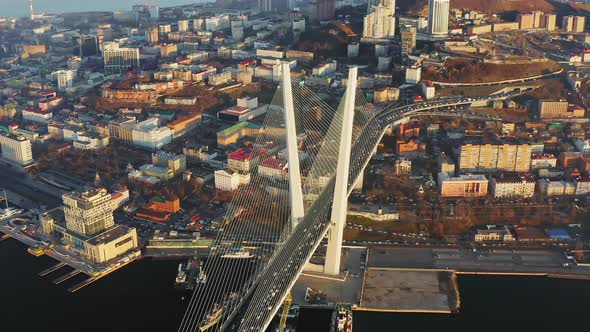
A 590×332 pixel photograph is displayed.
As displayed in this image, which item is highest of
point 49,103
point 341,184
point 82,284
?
point 341,184

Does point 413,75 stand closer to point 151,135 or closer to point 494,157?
point 494,157

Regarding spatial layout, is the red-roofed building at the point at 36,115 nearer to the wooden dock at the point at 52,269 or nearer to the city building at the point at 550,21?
the wooden dock at the point at 52,269

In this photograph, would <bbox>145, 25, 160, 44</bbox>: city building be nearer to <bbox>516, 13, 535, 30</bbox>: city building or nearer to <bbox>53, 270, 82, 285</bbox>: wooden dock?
<bbox>516, 13, 535, 30</bbox>: city building

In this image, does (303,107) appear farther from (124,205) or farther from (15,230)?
(15,230)

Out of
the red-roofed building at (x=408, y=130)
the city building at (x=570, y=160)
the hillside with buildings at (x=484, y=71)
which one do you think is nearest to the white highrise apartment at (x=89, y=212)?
the red-roofed building at (x=408, y=130)

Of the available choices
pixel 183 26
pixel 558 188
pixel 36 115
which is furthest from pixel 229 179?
pixel 183 26

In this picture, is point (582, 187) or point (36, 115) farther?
point (36, 115)

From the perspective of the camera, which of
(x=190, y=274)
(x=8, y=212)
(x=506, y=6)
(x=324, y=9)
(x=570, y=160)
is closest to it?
(x=190, y=274)
